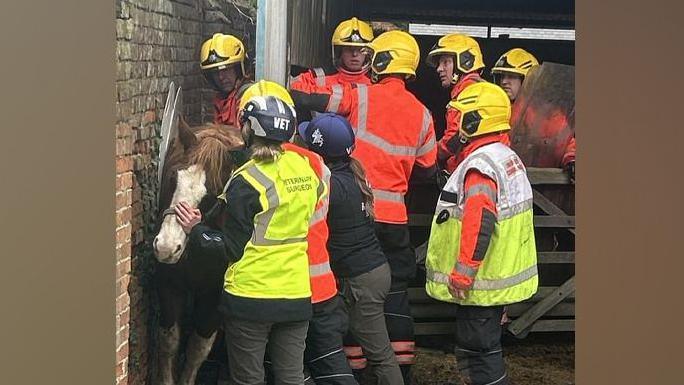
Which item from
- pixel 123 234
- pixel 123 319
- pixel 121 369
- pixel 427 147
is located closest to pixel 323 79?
pixel 427 147

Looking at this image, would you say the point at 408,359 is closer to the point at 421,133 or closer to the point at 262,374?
the point at 262,374

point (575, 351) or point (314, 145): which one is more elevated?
point (314, 145)

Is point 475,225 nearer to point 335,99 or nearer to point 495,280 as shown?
point 495,280

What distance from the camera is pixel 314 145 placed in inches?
156

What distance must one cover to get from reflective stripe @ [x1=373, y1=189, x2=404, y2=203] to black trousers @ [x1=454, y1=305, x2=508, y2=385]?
1.50ft

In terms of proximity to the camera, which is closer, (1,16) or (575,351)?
(1,16)

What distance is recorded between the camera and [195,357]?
3975mm

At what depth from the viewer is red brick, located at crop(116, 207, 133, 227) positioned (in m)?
3.88

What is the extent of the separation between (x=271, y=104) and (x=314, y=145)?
212 millimetres

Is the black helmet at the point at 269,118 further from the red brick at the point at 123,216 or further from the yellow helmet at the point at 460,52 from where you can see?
the yellow helmet at the point at 460,52

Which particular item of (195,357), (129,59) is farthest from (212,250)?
(129,59)

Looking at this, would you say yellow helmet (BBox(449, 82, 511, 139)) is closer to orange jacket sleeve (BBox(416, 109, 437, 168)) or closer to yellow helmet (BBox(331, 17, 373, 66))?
orange jacket sleeve (BBox(416, 109, 437, 168))

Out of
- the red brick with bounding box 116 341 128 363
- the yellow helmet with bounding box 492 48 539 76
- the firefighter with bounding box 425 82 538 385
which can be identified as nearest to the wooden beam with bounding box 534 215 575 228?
the firefighter with bounding box 425 82 538 385

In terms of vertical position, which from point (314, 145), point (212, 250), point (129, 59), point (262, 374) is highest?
point (129, 59)
